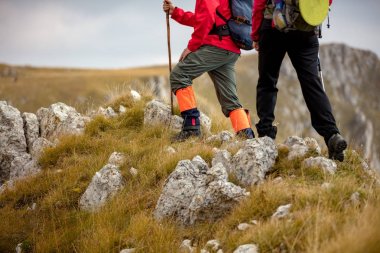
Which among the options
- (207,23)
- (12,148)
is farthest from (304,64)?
(12,148)

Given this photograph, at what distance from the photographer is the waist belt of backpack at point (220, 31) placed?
22.9 feet

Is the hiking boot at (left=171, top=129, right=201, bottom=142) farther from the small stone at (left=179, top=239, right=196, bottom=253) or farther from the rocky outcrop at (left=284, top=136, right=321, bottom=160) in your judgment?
the small stone at (left=179, top=239, right=196, bottom=253)

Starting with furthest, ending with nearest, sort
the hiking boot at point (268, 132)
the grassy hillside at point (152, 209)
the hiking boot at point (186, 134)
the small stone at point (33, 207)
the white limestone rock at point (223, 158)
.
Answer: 1. the hiking boot at point (186, 134)
2. the hiking boot at point (268, 132)
3. the small stone at point (33, 207)
4. the white limestone rock at point (223, 158)
5. the grassy hillside at point (152, 209)

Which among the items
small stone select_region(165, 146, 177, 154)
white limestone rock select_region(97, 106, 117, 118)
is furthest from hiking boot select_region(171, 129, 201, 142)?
white limestone rock select_region(97, 106, 117, 118)

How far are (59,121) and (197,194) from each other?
513 centimetres

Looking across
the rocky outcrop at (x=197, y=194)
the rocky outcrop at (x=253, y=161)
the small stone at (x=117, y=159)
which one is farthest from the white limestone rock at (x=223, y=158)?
Result: the small stone at (x=117, y=159)

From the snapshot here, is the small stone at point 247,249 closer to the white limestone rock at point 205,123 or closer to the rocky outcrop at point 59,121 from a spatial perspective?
the white limestone rock at point 205,123

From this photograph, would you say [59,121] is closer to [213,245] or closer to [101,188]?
[101,188]

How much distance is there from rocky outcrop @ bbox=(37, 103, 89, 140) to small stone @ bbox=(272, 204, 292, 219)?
17.7 ft

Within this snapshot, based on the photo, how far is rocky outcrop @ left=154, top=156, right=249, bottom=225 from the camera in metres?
4.73

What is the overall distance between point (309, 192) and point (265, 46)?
2.43 m

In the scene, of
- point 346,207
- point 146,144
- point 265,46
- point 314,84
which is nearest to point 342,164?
point 314,84

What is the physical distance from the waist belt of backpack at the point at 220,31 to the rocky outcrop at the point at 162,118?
6.51ft

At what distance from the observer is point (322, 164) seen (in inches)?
197
